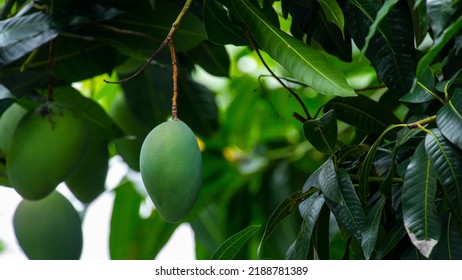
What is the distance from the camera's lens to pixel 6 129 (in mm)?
1205

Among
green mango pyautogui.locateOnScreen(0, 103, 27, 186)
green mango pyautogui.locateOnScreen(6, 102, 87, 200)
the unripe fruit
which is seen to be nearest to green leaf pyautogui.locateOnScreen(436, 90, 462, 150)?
the unripe fruit

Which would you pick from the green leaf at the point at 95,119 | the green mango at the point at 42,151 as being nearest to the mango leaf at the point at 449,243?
the green mango at the point at 42,151

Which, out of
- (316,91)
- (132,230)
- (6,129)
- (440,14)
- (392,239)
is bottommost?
(132,230)

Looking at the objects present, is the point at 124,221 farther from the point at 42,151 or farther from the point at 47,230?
the point at 42,151

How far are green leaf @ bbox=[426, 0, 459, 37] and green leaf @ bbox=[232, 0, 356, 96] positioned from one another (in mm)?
148

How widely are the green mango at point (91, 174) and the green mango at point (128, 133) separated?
6cm

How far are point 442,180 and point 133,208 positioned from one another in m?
1.17

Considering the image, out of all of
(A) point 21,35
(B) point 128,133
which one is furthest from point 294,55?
(B) point 128,133

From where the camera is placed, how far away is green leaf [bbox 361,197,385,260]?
0.82 meters

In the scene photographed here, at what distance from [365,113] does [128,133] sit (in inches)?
21.8

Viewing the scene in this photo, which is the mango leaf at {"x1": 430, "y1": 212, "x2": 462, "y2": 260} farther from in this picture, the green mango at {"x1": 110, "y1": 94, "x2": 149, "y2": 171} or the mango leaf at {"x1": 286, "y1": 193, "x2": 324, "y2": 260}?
the green mango at {"x1": 110, "y1": 94, "x2": 149, "y2": 171}

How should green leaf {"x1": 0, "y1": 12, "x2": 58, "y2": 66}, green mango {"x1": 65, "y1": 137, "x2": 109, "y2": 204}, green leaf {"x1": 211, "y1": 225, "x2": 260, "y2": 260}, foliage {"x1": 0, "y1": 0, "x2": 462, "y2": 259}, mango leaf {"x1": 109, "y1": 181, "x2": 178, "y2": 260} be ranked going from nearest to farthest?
1. foliage {"x1": 0, "y1": 0, "x2": 462, "y2": 259}
2. green leaf {"x1": 211, "y1": 225, "x2": 260, "y2": 260}
3. green leaf {"x1": 0, "y1": 12, "x2": 58, "y2": 66}
4. green mango {"x1": 65, "y1": 137, "x2": 109, "y2": 204}
5. mango leaf {"x1": 109, "y1": 181, "x2": 178, "y2": 260}

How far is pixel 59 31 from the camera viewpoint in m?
1.12

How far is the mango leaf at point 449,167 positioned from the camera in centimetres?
78
